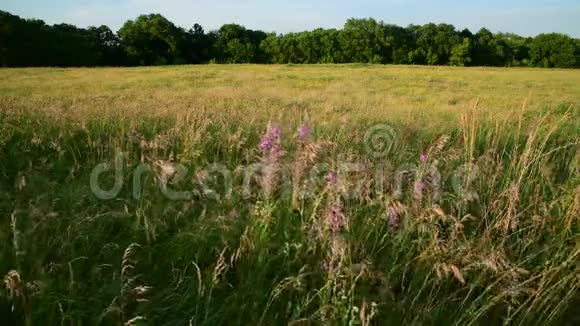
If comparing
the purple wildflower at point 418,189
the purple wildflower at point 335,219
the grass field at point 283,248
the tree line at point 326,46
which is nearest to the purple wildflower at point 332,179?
the grass field at point 283,248

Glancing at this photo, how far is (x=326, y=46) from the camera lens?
240ft

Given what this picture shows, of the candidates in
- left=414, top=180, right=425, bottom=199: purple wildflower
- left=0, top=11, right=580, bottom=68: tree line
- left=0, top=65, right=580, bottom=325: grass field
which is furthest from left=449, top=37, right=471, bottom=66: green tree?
left=414, top=180, right=425, bottom=199: purple wildflower

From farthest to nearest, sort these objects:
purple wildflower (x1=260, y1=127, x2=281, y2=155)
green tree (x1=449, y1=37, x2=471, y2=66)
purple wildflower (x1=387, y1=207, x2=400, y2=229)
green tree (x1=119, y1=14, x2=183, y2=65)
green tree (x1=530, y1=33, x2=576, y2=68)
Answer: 1. green tree (x1=530, y1=33, x2=576, y2=68)
2. green tree (x1=449, y1=37, x2=471, y2=66)
3. green tree (x1=119, y1=14, x2=183, y2=65)
4. purple wildflower (x1=260, y1=127, x2=281, y2=155)
5. purple wildflower (x1=387, y1=207, x2=400, y2=229)

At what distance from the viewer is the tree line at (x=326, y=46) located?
62.0 m

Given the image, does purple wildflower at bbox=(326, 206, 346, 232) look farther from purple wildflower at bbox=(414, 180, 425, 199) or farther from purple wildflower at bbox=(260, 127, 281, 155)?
purple wildflower at bbox=(260, 127, 281, 155)

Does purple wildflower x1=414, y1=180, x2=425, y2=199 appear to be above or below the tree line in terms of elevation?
below

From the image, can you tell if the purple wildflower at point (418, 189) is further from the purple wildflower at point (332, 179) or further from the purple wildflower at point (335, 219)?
the purple wildflower at point (335, 219)

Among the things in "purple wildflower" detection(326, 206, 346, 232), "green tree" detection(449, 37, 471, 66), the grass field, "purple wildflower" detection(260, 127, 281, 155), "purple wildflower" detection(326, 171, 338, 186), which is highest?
"green tree" detection(449, 37, 471, 66)

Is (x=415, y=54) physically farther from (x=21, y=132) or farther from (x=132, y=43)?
(x=21, y=132)

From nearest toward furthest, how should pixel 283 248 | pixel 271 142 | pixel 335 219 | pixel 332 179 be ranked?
pixel 335 219, pixel 283 248, pixel 332 179, pixel 271 142

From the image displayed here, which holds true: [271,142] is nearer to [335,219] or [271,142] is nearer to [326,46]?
[335,219]

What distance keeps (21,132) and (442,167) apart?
3.96 meters

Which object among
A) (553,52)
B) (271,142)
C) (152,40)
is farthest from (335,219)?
(553,52)

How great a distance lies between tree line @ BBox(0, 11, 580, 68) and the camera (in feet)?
203
